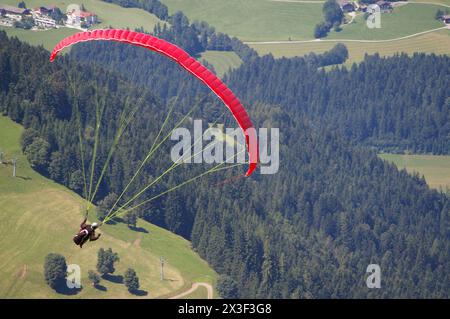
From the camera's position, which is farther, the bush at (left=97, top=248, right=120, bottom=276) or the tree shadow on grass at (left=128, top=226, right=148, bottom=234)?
the tree shadow on grass at (left=128, top=226, right=148, bottom=234)

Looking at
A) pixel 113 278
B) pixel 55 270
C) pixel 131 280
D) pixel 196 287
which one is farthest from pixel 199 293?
pixel 55 270

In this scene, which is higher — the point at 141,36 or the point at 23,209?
the point at 141,36

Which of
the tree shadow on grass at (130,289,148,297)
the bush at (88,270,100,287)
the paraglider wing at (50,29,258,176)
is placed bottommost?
the tree shadow on grass at (130,289,148,297)

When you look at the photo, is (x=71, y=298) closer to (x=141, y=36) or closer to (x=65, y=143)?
(x=65, y=143)

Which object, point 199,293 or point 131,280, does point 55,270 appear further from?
point 199,293

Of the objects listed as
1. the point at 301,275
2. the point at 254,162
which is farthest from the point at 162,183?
the point at 254,162

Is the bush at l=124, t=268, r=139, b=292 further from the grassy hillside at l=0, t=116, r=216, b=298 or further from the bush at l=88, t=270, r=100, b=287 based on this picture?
the bush at l=88, t=270, r=100, b=287

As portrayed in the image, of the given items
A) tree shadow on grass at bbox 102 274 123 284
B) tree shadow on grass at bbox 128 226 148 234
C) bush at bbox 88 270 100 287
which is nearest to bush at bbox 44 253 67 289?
bush at bbox 88 270 100 287

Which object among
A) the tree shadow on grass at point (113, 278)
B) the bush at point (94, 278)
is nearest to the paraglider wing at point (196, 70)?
the bush at point (94, 278)
